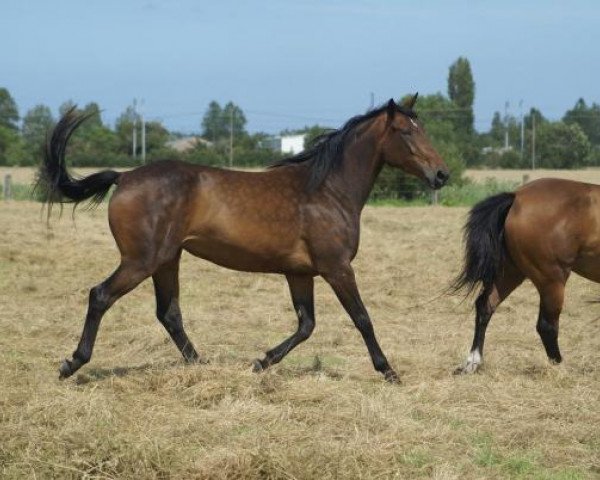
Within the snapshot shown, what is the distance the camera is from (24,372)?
22.2ft

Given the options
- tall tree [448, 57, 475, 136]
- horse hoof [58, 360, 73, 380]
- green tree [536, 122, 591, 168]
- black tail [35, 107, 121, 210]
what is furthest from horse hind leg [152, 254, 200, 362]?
tall tree [448, 57, 475, 136]

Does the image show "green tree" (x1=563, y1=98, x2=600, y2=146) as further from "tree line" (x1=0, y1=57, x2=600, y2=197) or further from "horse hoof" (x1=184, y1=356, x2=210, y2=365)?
"horse hoof" (x1=184, y1=356, x2=210, y2=365)

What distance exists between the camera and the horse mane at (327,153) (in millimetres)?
7055

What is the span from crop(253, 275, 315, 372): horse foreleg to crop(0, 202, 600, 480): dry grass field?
0.19 meters

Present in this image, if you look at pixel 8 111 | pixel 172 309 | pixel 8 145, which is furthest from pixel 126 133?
pixel 172 309

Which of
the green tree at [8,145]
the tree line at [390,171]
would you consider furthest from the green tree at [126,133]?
the green tree at [8,145]

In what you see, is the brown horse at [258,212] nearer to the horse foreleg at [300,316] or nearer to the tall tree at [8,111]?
the horse foreleg at [300,316]

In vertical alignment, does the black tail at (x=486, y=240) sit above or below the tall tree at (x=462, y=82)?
below

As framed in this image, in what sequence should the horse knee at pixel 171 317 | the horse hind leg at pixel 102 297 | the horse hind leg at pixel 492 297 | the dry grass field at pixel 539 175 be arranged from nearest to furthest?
the horse hind leg at pixel 102 297 < the horse knee at pixel 171 317 < the horse hind leg at pixel 492 297 < the dry grass field at pixel 539 175

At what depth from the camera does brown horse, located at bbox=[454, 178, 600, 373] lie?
7387mm

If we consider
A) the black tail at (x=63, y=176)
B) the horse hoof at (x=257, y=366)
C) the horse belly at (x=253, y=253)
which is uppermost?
the black tail at (x=63, y=176)

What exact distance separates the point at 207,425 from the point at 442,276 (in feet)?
24.7

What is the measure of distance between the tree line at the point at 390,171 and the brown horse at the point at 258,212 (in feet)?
64.9

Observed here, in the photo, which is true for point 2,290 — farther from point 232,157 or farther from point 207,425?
point 232,157
